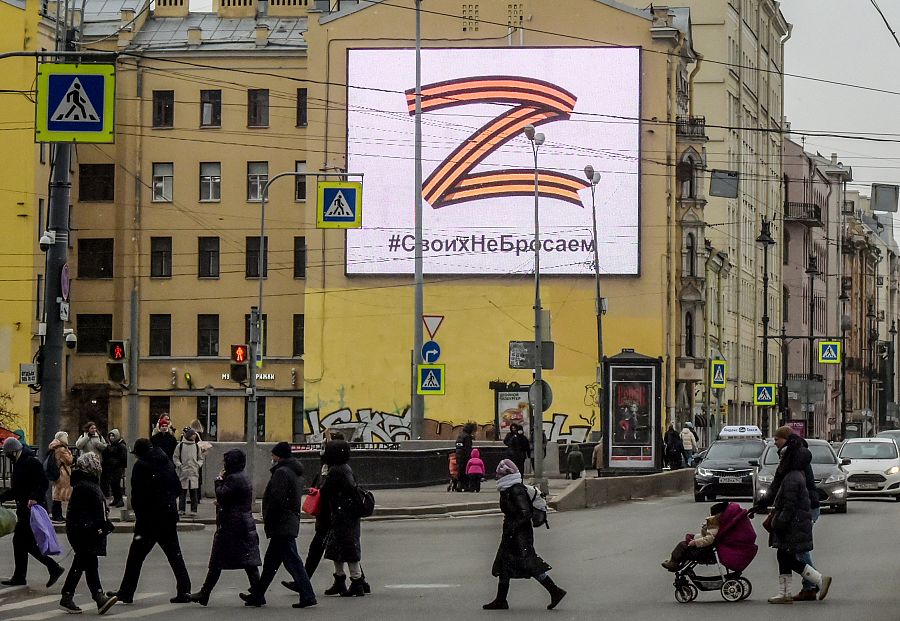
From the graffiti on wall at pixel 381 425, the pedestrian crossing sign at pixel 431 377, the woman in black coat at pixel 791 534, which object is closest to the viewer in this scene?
the woman in black coat at pixel 791 534

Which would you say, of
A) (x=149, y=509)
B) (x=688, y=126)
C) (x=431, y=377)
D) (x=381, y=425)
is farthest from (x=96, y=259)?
(x=149, y=509)

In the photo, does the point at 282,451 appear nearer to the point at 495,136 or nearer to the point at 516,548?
the point at 516,548

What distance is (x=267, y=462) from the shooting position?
3800 centimetres

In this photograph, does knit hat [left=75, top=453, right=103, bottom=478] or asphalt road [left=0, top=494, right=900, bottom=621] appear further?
knit hat [left=75, top=453, right=103, bottom=478]

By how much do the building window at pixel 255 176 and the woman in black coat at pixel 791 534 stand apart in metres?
61.3

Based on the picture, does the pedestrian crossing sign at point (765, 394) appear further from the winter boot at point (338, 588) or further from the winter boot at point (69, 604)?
the winter boot at point (69, 604)

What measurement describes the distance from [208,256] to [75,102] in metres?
57.6

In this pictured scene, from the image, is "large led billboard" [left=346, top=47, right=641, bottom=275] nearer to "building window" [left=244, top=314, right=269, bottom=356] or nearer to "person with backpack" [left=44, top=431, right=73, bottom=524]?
"building window" [left=244, top=314, right=269, bottom=356]

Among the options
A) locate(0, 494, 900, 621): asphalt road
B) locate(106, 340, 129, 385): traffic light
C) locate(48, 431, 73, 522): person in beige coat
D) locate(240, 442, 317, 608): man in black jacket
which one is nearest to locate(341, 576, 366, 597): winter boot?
locate(0, 494, 900, 621): asphalt road

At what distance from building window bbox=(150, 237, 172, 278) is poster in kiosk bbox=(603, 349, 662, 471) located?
39.2 metres

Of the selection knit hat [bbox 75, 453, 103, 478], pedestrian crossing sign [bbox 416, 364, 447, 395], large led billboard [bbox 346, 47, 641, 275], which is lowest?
knit hat [bbox 75, 453, 103, 478]

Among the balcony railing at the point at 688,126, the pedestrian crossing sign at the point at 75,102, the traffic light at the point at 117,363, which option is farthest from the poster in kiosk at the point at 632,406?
the balcony railing at the point at 688,126

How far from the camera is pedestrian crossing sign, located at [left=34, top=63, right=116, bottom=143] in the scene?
21094mm

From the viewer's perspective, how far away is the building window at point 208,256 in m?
78.4
